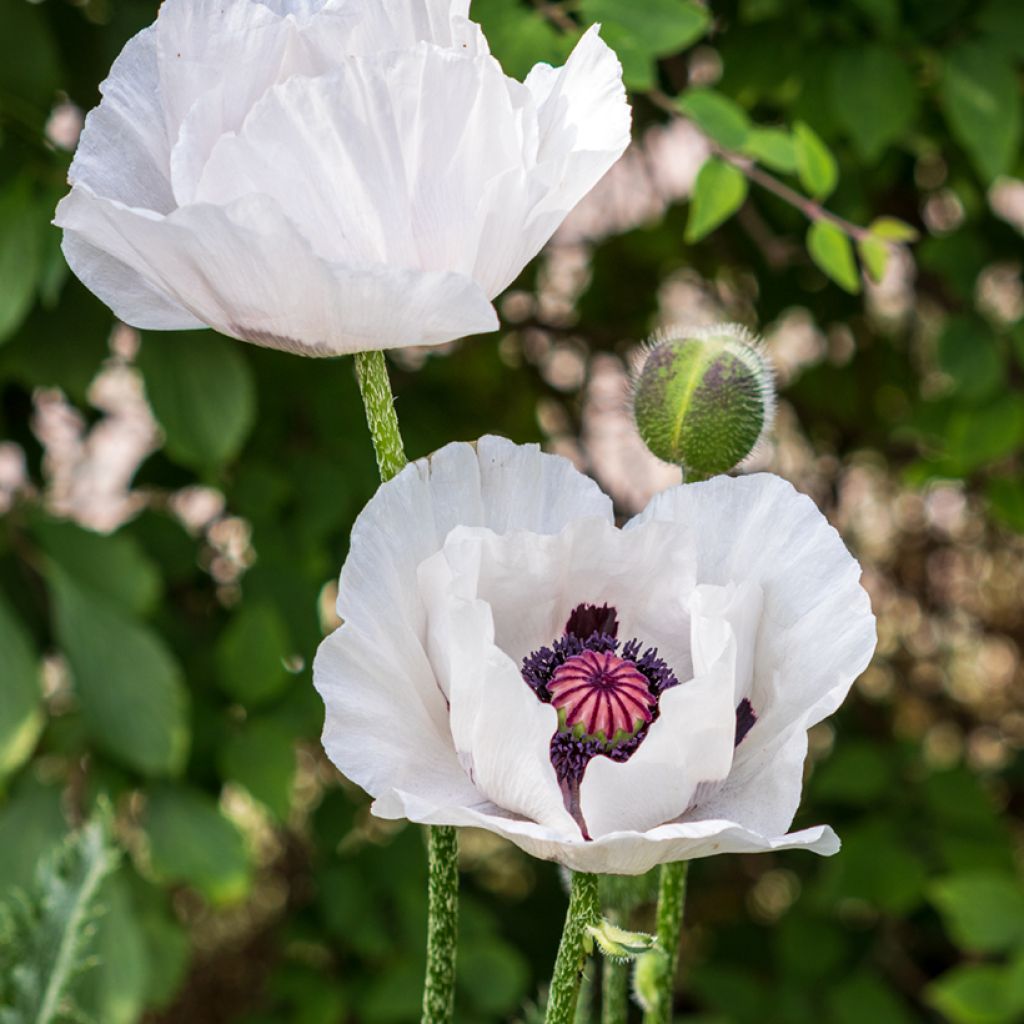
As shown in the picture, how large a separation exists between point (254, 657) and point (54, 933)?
2.84 ft

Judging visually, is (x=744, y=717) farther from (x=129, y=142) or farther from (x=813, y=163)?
(x=813, y=163)

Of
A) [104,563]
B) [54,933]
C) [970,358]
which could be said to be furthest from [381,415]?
[970,358]

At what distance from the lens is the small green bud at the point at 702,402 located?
24.4 inches

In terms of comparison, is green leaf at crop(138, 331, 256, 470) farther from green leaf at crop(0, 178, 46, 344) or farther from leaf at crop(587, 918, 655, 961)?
leaf at crop(587, 918, 655, 961)

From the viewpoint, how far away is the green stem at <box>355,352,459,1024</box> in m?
0.46

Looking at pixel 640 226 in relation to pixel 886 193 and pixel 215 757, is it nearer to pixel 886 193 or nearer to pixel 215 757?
pixel 886 193

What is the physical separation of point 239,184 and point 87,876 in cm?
33

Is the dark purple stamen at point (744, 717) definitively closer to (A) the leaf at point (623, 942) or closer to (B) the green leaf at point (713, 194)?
(A) the leaf at point (623, 942)

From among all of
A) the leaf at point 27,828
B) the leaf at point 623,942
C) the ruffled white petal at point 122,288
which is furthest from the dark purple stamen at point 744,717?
the leaf at point 27,828

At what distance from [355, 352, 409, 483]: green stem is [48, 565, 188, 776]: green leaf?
92 cm

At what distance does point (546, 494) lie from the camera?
506 millimetres

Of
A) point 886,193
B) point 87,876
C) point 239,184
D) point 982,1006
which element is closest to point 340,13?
point 239,184

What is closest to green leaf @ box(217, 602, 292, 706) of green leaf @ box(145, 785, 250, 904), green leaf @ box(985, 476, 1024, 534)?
green leaf @ box(145, 785, 250, 904)

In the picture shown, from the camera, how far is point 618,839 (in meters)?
0.39
